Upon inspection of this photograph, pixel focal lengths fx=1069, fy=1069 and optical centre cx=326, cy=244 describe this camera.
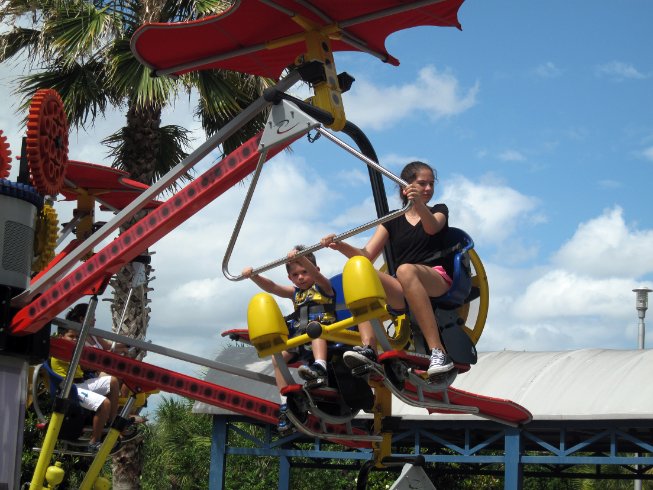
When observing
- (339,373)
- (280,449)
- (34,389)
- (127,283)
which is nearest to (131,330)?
(127,283)

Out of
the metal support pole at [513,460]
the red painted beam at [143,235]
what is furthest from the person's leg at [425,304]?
the metal support pole at [513,460]

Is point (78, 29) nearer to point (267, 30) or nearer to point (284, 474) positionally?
point (284, 474)

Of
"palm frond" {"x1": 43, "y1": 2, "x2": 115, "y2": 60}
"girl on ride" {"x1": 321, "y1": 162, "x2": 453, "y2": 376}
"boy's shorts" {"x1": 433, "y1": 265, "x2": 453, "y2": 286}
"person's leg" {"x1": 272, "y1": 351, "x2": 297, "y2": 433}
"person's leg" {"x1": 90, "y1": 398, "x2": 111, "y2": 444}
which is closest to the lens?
"girl on ride" {"x1": 321, "y1": 162, "x2": 453, "y2": 376}

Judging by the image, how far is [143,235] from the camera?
22.0 ft

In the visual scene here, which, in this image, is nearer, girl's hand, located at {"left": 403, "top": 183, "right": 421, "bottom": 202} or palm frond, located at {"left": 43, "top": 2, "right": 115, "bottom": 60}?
girl's hand, located at {"left": 403, "top": 183, "right": 421, "bottom": 202}

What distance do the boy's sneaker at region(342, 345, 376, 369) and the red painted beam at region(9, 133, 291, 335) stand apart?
1.26 m

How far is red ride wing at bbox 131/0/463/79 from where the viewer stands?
6.29 m

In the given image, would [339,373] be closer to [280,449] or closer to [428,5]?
[428,5]

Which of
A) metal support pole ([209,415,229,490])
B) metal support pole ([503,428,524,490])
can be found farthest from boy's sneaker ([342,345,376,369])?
metal support pole ([209,415,229,490])

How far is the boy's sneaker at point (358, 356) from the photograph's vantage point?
6527 millimetres

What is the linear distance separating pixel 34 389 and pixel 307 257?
7.25 feet

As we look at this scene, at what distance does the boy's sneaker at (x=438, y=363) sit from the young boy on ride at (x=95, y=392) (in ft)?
9.96

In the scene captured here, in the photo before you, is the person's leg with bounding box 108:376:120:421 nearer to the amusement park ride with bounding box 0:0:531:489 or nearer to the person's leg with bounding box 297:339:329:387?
the amusement park ride with bounding box 0:0:531:489

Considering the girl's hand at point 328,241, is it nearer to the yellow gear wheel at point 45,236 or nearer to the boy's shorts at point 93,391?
the yellow gear wheel at point 45,236
